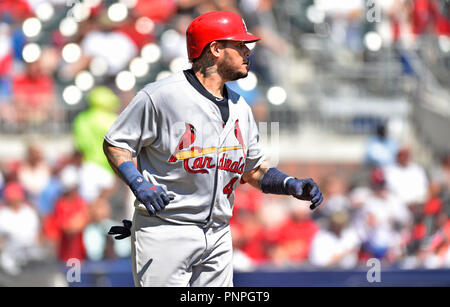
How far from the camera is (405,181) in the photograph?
896 cm

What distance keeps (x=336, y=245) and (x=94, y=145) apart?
2523 millimetres

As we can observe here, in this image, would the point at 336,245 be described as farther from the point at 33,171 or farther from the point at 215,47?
the point at 215,47

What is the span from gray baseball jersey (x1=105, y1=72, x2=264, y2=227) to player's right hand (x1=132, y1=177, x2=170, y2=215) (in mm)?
170

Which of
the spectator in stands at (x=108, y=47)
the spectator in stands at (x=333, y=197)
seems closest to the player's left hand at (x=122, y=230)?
the spectator in stands at (x=333, y=197)

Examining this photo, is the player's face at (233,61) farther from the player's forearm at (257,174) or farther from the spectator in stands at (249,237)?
the spectator in stands at (249,237)

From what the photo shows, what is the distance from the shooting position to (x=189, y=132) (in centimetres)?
378

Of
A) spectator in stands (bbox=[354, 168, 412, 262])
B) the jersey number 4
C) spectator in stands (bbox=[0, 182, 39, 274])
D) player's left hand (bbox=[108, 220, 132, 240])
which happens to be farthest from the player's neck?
spectator in stands (bbox=[354, 168, 412, 262])

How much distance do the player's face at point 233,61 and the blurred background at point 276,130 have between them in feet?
10.8

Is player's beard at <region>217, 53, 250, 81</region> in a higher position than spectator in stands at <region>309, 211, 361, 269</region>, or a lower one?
higher

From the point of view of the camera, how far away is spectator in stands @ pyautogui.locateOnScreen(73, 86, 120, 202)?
8000mm

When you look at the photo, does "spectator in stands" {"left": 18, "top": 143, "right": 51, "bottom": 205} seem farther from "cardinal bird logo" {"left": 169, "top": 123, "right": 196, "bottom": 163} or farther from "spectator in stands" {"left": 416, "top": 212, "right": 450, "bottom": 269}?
"cardinal bird logo" {"left": 169, "top": 123, "right": 196, "bottom": 163}

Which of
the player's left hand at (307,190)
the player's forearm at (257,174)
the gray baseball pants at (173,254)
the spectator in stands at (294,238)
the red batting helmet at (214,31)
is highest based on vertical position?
the red batting helmet at (214,31)

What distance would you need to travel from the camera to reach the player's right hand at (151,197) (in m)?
3.59

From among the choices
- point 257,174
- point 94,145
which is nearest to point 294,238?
point 94,145
